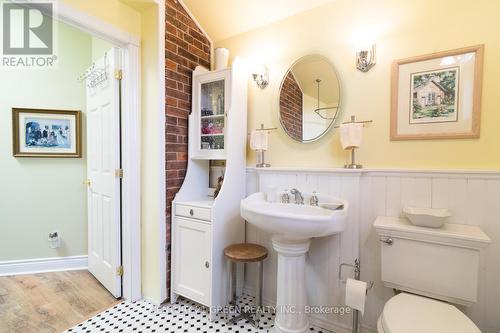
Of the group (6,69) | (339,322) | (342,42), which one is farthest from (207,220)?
(6,69)

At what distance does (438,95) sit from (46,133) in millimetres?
3453

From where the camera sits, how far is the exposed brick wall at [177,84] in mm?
1952

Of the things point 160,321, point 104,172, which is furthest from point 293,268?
point 104,172

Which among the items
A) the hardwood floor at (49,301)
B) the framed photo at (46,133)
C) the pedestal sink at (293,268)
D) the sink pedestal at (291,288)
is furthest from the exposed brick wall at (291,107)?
the framed photo at (46,133)

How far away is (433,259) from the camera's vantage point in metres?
1.25

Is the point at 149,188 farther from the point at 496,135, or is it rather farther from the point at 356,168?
the point at 496,135

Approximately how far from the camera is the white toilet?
1.05 metres

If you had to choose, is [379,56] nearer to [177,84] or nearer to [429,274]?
[429,274]

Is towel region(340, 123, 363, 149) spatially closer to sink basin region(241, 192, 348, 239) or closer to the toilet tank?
sink basin region(241, 192, 348, 239)

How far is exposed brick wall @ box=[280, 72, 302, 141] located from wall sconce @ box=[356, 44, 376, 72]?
454 mm

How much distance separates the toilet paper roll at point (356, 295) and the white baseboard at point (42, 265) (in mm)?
2725

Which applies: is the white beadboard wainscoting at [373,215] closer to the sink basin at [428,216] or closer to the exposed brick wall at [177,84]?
the sink basin at [428,216]

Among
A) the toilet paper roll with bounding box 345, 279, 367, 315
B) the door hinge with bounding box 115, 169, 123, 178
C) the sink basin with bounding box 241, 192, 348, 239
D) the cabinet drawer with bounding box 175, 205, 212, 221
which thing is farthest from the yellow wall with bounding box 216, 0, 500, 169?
the door hinge with bounding box 115, 169, 123, 178

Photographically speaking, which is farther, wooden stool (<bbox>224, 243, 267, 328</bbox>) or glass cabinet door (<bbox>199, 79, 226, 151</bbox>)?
glass cabinet door (<bbox>199, 79, 226, 151</bbox>)
